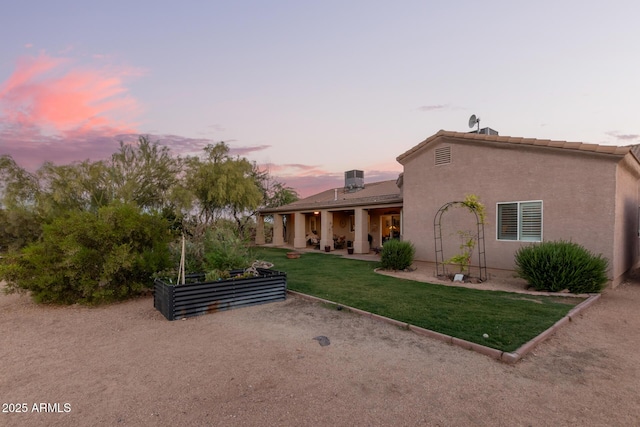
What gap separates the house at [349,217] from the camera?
17047 millimetres

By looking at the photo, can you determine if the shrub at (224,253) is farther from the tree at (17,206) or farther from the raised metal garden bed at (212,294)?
the tree at (17,206)

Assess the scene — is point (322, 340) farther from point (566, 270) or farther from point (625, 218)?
point (625, 218)

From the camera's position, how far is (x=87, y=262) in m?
6.57

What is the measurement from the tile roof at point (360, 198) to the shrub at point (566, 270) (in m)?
7.10

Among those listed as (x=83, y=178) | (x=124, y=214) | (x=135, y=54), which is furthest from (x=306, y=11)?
(x=83, y=178)

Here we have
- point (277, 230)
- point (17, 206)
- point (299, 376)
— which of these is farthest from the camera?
point (277, 230)

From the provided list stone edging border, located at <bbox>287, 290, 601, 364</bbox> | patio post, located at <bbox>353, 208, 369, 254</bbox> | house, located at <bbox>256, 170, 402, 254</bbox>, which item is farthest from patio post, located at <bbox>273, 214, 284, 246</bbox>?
stone edging border, located at <bbox>287, 290, 601, 364</bbox>

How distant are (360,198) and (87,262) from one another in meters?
13.5

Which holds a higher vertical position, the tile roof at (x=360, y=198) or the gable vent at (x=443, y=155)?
the gable vent at (x=443, y=155)

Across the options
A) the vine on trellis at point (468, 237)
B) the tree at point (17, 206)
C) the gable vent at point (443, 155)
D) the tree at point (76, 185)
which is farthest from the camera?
the tree at point (76, 185)

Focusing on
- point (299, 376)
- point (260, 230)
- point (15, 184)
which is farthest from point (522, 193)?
point (15, 184)

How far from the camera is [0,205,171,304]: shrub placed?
6.48 m

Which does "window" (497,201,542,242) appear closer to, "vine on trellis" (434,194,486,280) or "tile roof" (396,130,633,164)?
"vine on trellis" (434,194,486,280)

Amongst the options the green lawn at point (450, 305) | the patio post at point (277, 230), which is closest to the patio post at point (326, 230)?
the patio post at point (277, 230)
